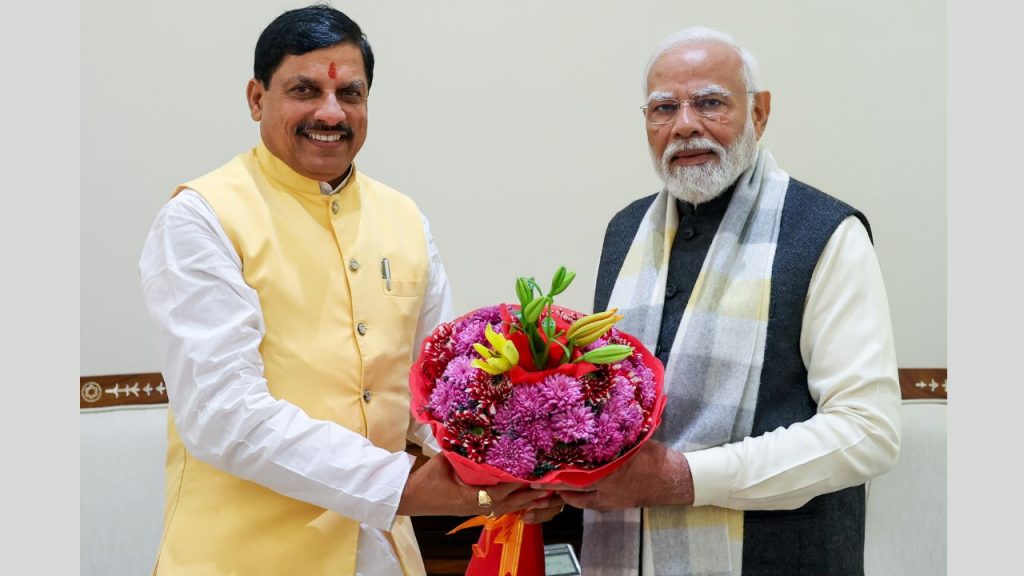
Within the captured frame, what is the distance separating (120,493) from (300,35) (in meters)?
1.94

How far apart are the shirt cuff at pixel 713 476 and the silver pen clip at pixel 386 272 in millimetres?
799

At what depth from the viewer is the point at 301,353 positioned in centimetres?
187

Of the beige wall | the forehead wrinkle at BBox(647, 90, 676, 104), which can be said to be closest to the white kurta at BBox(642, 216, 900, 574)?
the forehead wrinkle at BBox(647, 90, 676, 104)

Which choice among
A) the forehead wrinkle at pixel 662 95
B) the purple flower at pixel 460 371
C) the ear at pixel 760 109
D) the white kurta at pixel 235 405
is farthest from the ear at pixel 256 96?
the ear at pixel 760 109

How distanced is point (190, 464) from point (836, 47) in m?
2.90

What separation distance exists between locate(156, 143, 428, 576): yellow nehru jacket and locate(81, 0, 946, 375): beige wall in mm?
1451

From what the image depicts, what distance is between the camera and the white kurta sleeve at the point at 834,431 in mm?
1753

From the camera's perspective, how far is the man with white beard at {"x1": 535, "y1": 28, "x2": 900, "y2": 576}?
1768 millimetres

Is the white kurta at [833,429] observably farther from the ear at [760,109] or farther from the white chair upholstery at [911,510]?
the white chair upholstery at [911,510]

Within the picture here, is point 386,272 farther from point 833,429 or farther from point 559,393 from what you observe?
point 833,429

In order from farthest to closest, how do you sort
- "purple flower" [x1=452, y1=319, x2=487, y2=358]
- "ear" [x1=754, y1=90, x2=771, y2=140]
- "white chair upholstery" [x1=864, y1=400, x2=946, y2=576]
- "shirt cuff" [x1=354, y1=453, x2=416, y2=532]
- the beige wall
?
the beige wall
"white chair upholstery" [x1=864, y1=400, x2=946, y2=576]
"ear" [x1=754, y1=90, x2=771, y2=140]
"shirt cuff" [x1=354, y1=453, x2=416, y2=532]
"purple flower" [x1=452, y1=319, x2=487, y2=358]

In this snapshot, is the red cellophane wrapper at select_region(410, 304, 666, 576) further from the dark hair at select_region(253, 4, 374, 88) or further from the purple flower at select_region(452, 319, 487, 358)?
the dark hair at select_region(253, 4, 374, 88)

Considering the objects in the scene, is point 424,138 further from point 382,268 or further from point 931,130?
point 931,130

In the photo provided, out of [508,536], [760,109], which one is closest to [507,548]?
[508,536]
